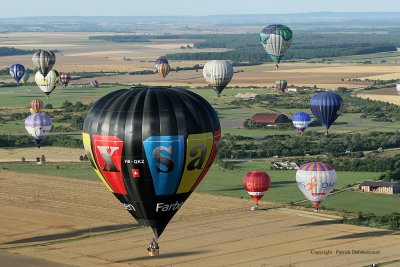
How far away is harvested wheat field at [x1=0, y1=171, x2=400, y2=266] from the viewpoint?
176ft

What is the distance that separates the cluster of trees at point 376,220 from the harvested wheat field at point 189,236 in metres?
1.14

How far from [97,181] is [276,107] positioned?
5774 centimetres

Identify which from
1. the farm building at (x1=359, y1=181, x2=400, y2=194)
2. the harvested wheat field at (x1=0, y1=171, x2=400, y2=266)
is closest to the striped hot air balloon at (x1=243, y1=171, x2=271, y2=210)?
the harvested wheat field at (x1=0, y1=171, x2=400, y2=266)

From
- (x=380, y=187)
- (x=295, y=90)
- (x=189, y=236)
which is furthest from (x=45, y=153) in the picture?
(x=295, y=90)

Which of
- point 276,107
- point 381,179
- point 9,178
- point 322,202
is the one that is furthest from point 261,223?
point 276,107

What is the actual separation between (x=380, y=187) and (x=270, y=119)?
143 feet

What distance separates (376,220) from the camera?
6350cm

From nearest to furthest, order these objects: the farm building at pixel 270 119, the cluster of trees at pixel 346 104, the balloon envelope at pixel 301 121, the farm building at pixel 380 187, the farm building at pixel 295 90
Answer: the farm building at pixel 380 187
the balloon envelope at pixel 301 121
the farm building at pixel 270 119
the cluster of trees at pixel 346 104
the farm building at pixel 295 90

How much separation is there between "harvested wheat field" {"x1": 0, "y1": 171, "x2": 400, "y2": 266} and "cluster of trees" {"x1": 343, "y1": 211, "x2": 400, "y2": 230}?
1.14m

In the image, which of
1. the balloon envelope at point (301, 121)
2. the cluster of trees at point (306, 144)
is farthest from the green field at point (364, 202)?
the balloon envelope at point (301, 121)

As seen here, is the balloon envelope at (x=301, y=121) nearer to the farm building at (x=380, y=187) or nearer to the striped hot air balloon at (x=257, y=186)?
the farm building at (x=380, y=187)

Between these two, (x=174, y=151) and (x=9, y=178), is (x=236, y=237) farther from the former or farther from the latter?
(x=9, y=178)

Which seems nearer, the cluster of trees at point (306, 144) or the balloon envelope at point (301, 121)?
the cluster of trees at point (306, 144)

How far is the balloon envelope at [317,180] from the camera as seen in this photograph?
63719 mm
